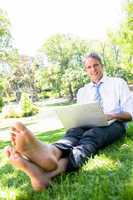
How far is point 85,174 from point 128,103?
148 cm

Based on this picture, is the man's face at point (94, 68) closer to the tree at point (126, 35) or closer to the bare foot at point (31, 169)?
the bare foot at point (31, 169)

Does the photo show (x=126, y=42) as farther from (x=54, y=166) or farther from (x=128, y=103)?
(x=54, y=166)

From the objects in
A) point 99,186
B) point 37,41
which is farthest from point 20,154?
point 37,41

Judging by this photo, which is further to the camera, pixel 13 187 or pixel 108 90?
pixel 108 90

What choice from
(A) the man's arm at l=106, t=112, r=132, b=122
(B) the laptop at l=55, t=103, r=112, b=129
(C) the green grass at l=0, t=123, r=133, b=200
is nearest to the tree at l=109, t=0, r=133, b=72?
(A) the man's arm at l=106, t=112, r=132, b=122

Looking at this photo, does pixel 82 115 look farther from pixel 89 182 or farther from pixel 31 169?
pixel 31 169

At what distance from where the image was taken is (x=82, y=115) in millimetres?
3457

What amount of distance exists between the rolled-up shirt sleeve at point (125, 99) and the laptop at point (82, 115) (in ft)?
1.64

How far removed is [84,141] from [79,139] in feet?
0.71

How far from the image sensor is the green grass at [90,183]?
7.06ft

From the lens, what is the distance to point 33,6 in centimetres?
4203

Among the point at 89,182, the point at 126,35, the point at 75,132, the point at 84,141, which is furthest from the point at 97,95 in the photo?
the point at 126,35

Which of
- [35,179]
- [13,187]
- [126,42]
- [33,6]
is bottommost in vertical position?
[13,187]

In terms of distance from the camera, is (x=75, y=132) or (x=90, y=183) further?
(x=75, y=132)
